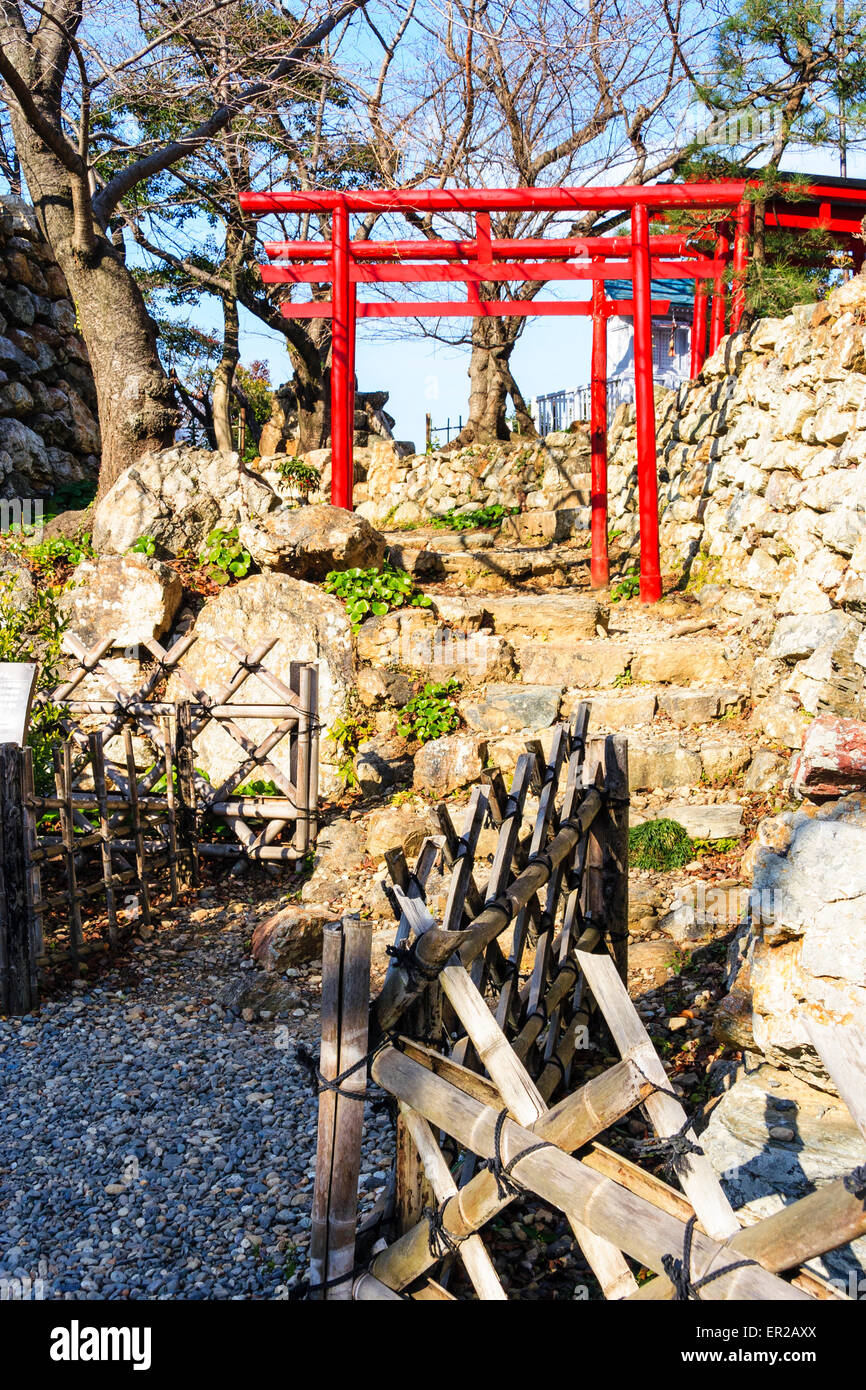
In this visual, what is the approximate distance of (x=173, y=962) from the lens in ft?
17.4

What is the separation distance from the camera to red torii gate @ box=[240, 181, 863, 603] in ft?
27.1

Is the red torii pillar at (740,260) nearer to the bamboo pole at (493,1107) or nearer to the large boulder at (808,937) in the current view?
the large boulder at (808,937)

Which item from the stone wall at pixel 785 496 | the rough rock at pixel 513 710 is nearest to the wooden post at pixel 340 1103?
the stone wall at pixel 785 496

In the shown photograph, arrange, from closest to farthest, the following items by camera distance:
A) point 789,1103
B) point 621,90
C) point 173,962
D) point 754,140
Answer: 1. point 789,1103
2. point 173,962
3. point 754,140
4. point 621,90

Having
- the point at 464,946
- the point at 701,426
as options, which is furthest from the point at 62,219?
the point at 464,946

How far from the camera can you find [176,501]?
8547 millimetres

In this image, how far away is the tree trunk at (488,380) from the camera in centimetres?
1441

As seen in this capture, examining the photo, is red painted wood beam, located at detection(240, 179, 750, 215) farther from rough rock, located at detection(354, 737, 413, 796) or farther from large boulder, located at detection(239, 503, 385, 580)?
rough rock, located at detection(354, 737, 413, 796)

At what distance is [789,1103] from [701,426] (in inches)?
308

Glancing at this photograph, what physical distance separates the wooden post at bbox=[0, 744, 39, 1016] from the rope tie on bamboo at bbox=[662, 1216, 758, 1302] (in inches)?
152

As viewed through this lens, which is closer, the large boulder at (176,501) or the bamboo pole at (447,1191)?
the bamboo pole at (447,1191)

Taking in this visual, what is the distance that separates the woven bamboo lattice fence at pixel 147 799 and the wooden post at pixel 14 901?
0.03m

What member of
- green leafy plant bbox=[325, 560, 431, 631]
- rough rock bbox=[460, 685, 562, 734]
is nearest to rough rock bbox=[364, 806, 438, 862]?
rough rock bbox=[460, 685, 562, 734]
